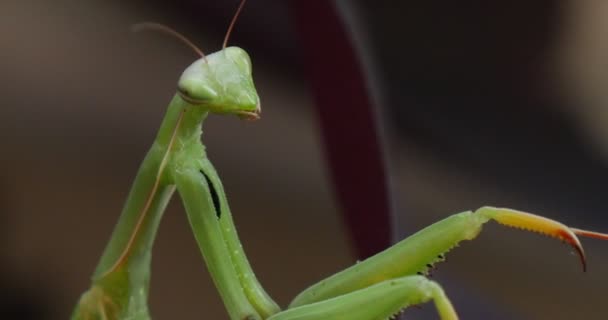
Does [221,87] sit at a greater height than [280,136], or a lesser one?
greater

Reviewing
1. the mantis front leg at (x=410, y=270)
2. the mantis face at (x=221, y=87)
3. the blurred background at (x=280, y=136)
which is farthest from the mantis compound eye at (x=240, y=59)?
the blurred background at (x=280, y=136)

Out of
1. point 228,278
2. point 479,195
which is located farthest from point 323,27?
point 479,195

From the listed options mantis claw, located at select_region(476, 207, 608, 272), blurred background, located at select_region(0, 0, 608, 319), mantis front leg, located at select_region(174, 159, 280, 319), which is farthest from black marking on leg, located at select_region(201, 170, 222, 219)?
blurred background, located at select_region(0, 0, 608, 319)

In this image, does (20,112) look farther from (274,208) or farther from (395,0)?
(395,0)

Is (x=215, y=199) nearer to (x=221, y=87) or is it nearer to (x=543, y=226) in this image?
(x=221, y=87)

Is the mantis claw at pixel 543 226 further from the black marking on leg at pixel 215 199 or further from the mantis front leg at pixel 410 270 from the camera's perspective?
the black marking on leg at pixel 215 199

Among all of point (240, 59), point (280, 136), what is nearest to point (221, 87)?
point (240, 59)

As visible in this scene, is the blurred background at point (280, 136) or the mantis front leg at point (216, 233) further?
the blurred background at point (280, 136)
